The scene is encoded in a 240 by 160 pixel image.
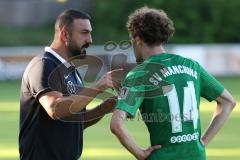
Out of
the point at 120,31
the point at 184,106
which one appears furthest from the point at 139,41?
the point at 120,31

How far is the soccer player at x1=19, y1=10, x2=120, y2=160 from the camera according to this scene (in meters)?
5.98

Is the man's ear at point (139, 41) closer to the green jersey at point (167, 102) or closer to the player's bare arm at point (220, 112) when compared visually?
the green jersey at point (167, 102)

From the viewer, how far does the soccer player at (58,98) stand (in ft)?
19.6

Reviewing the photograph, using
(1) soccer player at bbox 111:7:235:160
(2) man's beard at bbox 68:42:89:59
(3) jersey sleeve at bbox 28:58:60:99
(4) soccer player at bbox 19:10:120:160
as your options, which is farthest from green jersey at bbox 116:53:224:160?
(2) man's beard at bbox 68:42:89:59

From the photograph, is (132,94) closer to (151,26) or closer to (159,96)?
(159,96)

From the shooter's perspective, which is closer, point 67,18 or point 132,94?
point 132,94

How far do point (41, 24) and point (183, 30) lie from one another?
8227 mm

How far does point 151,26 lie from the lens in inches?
211

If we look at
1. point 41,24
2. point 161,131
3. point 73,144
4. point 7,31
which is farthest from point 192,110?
point 41,24

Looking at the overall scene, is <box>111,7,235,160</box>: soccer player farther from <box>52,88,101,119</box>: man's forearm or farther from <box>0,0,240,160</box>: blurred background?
<box>0,0,240,160</box>: blurred background

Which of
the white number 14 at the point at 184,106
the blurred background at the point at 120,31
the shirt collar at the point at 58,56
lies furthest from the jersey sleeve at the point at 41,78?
the blurred background at the point at 120,31

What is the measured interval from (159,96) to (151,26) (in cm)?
48

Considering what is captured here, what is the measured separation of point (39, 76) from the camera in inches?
237

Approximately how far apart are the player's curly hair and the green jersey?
0.13m
